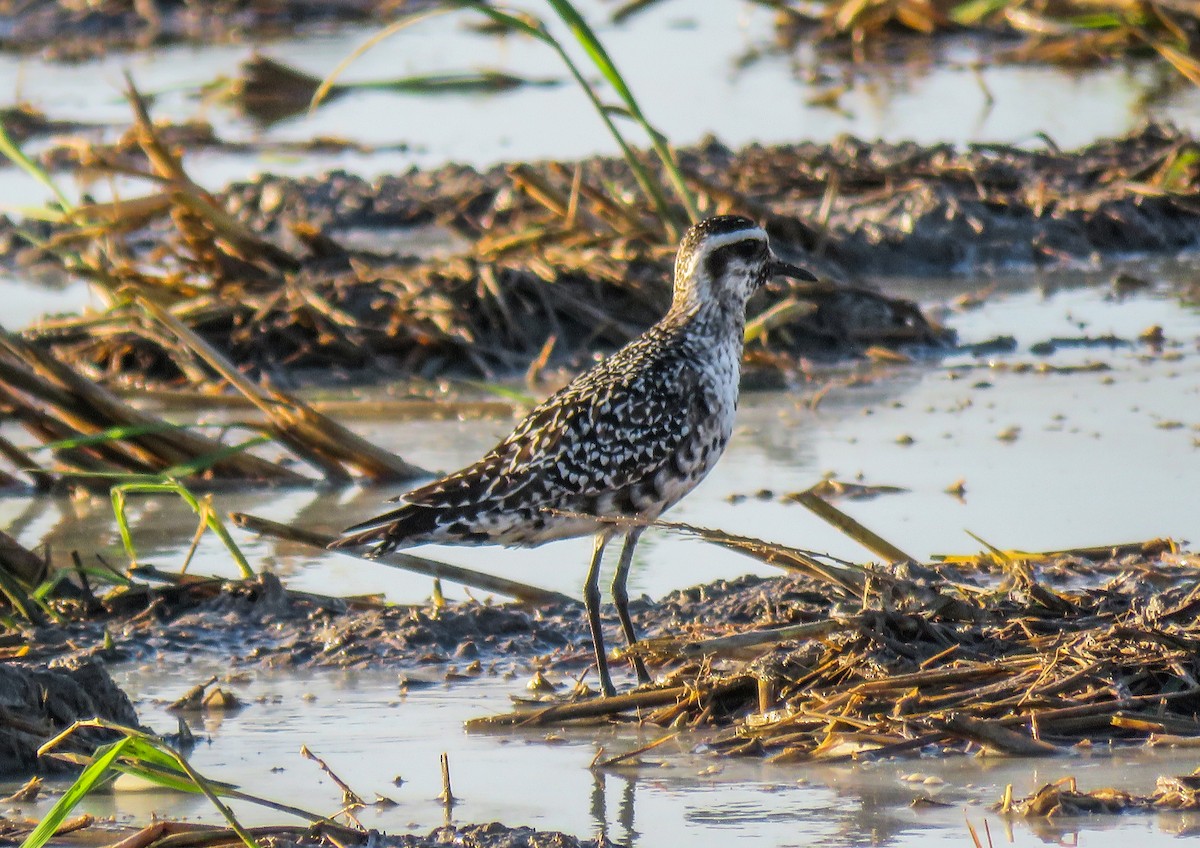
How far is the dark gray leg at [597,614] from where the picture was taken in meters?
5.21

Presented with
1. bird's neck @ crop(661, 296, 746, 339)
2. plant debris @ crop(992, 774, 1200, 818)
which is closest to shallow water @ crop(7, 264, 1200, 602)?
bird's neck @ crop(661, 296, 746, 339)

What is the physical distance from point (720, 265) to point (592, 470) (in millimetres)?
988

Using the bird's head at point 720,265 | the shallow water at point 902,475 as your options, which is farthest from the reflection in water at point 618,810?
the bird's head at point 720,265

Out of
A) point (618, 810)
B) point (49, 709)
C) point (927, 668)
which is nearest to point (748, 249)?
point (927, 668)

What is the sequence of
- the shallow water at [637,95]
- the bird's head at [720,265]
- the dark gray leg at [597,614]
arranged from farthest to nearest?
the shallow water at [637,95], the bird's head at [720,265], the dark gray leg at [597,614]

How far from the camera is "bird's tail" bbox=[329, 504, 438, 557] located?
218 inches

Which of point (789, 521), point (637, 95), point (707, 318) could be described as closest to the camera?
point (707, 318)

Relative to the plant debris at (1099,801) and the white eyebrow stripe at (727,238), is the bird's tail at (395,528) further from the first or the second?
the plant debris at (1099,801)

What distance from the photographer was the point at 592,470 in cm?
559

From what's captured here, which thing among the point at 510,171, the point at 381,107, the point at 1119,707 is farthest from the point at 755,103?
the point at 1119,707

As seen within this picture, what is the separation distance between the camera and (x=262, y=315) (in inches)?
368

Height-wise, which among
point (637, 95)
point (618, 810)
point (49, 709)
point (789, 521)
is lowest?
point (618, 810)

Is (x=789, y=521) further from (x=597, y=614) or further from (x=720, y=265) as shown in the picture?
(x=597, y=614)

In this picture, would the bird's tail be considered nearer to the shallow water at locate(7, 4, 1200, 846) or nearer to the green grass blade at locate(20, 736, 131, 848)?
the shallow water at locate(7, 4, 1200, 846)
